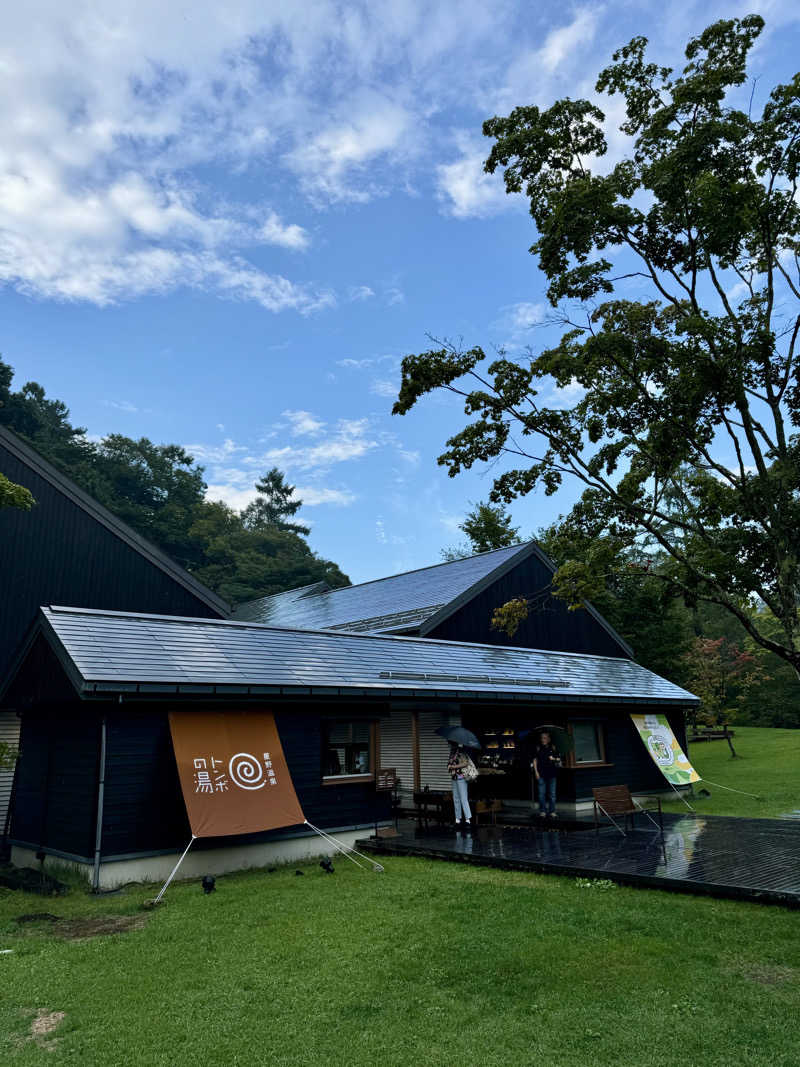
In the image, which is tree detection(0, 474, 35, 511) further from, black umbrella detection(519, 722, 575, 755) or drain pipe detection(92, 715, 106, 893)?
black umbrella detection(519, 722, 575, 755)

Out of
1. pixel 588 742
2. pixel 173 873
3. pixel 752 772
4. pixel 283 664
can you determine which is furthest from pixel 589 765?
pixel 173 873

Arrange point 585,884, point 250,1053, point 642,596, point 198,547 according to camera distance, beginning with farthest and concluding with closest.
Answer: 1. point 198,547
2. point 642,596
3. point 585,884
4. point 250,1053

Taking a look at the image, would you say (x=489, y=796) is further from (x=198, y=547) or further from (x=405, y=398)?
(x=198, y=547)

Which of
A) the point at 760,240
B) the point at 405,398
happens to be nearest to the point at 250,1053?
the point at 405,398

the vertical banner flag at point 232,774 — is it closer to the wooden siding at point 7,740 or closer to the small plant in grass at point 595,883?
the small plant in grass at point 595,883

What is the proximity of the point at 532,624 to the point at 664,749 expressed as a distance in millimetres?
5596

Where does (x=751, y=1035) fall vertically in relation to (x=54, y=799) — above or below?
below

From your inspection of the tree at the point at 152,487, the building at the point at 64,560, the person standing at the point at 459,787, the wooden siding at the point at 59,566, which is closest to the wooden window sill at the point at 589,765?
the person standing at the point at 459,787

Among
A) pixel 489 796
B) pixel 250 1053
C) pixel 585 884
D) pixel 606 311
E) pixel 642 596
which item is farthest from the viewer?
pixel 642 596

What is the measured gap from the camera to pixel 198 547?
59719mm

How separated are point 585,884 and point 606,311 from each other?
8319 mm

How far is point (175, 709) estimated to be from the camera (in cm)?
1117

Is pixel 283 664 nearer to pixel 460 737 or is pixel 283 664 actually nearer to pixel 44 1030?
pixel 460 737

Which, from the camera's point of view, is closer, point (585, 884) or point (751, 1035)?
point (751, 1035)
